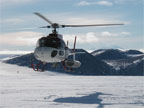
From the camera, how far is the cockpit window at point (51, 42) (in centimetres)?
2091

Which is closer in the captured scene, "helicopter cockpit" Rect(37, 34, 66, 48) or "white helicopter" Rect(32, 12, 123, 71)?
"white helicopter" Rect(32, 12, 123, 71)

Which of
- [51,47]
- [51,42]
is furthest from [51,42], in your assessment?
[51,47]

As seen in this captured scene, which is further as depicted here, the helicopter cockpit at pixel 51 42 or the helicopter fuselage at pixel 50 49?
the helicopter cockpit at pixel 51 42

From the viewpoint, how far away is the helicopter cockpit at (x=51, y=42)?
20922 millimetres

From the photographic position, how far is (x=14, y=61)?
7736 inches

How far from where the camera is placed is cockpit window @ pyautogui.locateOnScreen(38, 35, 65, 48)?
20906mm

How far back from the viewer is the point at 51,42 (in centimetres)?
2123

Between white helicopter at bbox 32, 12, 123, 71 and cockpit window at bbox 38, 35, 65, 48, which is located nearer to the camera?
white helicopter at bbox 32, 12, 123, 71

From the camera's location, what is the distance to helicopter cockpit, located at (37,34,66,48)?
2092 centimetres

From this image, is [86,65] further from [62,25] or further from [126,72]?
[62,25]

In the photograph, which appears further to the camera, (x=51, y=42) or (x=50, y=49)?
(x=51, y=42)

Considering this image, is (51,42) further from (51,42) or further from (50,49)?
(50,49)

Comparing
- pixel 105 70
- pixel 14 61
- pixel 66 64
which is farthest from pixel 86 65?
pixel 66 64

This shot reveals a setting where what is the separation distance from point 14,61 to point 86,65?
201ft
